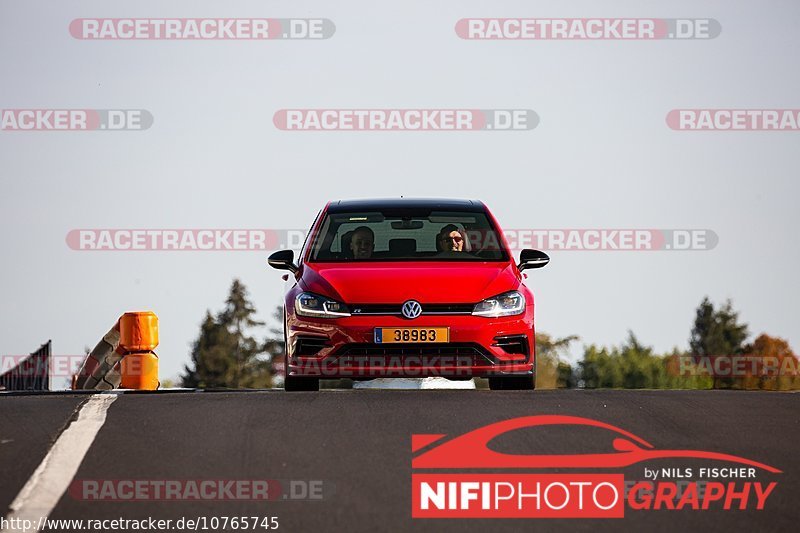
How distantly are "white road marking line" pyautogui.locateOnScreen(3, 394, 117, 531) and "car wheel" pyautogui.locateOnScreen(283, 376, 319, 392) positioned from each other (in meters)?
2.56

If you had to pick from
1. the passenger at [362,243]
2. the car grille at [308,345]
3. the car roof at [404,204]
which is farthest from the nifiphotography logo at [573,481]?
the car roof at [404,204]

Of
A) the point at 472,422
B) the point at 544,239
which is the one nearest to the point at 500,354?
the point at 472,422

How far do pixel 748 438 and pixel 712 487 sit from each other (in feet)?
4.57

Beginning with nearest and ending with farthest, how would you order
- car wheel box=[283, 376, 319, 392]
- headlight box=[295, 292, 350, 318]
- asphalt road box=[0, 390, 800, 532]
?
asphalt road box=[0, 390, 800, 532] < headlight box=[295, 292, 350, 318] < car wheel box=[283, 376, 319, 392]

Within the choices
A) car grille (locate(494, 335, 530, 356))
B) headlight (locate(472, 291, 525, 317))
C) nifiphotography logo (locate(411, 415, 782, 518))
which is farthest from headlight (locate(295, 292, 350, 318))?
nifiphotography logo (locate(411, 415, 782, 518))

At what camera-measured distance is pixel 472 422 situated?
9805 millimetres

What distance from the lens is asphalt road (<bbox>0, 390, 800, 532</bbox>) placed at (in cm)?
766

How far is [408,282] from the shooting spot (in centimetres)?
1273

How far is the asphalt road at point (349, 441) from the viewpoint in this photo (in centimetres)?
766

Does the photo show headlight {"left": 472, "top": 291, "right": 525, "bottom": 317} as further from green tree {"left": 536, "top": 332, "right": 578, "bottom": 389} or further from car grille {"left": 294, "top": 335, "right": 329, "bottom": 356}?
green tree {"left": 536, "top": 332, "right": 578, "bottom": 389}

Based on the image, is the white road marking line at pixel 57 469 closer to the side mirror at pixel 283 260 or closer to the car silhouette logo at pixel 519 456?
the car silhouette logo at pixel 519 456

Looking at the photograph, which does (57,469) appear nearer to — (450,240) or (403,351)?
(403,351)

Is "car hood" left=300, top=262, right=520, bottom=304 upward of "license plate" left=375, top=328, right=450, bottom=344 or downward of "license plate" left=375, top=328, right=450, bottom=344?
upward

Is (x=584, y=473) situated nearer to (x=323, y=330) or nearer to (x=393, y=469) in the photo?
(x=393, y=469)
